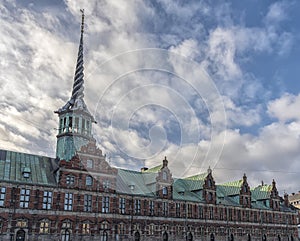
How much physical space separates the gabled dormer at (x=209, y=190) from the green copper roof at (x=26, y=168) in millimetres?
33078

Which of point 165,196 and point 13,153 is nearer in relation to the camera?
point 13,153

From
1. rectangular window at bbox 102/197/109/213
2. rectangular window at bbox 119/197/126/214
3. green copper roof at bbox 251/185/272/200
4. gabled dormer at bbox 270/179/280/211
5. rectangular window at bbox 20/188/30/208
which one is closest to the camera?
rectangular window at bbox 20/188/30/208

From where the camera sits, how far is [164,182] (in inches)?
2611

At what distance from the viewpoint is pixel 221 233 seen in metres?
74.1

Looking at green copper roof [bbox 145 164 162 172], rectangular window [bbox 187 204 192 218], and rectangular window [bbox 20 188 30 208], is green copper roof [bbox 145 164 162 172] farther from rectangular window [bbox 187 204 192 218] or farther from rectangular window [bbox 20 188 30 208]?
rectangular window [bbox 20 188 30 208]

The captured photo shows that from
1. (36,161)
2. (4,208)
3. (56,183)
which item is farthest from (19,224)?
(36,161)

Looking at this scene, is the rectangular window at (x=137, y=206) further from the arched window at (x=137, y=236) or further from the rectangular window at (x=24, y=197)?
the rectangular window at (x=24, y=197)

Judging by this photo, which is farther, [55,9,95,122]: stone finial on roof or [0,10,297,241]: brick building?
[55,9,95,122]: stone finial on roof

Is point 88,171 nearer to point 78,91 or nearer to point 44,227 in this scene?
point 44,227

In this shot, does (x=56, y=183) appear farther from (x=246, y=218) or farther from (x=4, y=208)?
(x=246, y=218)

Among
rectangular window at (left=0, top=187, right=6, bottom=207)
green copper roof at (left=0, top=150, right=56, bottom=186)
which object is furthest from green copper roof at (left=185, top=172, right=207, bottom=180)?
rectangular window at (left=0, top=187, right=6, bottom=207)

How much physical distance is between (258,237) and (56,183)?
52581 millimetres

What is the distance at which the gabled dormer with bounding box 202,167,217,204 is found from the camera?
2903 inches

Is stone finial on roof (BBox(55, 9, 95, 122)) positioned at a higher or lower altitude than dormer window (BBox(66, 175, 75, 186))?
higher
